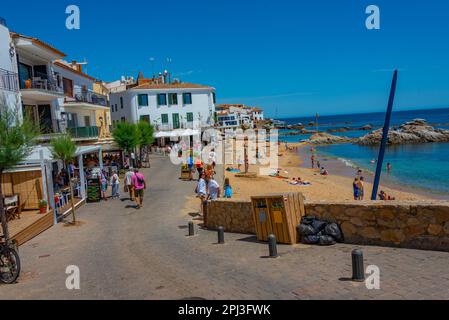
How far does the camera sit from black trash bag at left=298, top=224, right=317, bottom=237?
33.1 ft

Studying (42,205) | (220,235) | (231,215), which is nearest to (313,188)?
(231,215)

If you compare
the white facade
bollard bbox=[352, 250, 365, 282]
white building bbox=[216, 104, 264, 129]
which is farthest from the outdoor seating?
white building bbox=[216, 104, 264, 129]

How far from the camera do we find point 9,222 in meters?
14.8

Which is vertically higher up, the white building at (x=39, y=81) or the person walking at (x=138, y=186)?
the white building at (x=39, y=81)

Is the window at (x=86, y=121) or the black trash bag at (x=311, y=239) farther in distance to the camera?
the window at (x=86, y=121)

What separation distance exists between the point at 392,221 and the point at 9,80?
787 inches

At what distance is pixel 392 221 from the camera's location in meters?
9.08

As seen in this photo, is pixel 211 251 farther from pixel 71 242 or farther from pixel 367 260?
pixel 71 242

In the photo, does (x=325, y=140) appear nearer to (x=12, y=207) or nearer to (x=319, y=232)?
(x=12, y=207)

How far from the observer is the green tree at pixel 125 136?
2984 cm

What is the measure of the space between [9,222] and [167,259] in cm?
764

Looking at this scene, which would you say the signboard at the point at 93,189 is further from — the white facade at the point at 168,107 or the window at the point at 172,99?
the window at the point at 172,99

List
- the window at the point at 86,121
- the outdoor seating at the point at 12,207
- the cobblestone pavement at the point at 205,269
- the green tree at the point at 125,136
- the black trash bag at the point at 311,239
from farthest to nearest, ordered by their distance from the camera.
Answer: the window at the point at 86,121, the green tree at the point at 125,136, the outdoor seating at the point at 12,207, the black trash bag at the point at 311,239, the cobblestone pavement at the point at 205,269

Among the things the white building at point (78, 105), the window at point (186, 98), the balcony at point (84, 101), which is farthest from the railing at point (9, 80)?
the window at point (186, 98)
